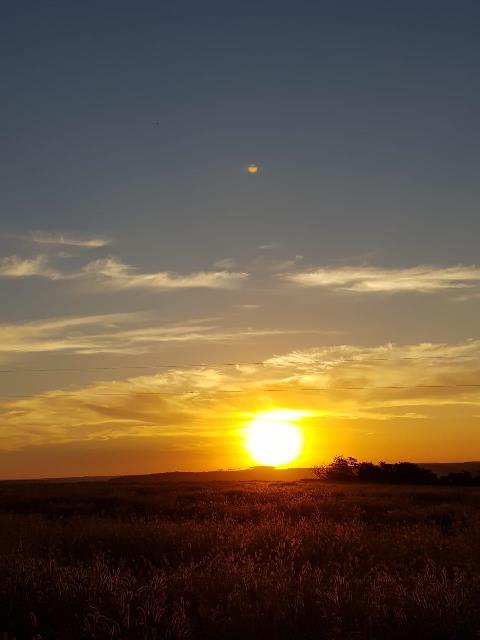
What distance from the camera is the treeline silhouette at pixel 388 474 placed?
46.8 metres

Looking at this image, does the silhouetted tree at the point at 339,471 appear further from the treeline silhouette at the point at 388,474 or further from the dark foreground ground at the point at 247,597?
the dark foreground ground at the point at 247,597

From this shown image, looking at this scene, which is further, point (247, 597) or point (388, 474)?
point (388, 474)

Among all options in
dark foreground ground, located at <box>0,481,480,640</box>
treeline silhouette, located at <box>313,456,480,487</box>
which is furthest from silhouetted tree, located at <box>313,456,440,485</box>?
dark foreground ground, located at <box>0,481,480,640</box>

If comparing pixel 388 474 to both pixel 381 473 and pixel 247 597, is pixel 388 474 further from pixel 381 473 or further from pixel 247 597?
pixel 247 597

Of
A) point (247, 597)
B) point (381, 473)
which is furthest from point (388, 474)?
point (247, 597)

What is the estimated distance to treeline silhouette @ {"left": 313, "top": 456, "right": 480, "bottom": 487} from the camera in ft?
153

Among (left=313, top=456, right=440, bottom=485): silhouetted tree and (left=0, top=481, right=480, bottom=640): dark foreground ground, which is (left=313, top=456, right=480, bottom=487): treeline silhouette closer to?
(left=313, top=456, right=440, bottom=485): silhouetted tree

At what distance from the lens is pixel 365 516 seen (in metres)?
17.9

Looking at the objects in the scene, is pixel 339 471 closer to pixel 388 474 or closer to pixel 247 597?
pixel 388 474

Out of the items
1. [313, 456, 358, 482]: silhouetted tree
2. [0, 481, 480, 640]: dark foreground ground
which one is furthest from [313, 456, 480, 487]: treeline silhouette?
[0, 481, 480, 640]: dark foreground ground

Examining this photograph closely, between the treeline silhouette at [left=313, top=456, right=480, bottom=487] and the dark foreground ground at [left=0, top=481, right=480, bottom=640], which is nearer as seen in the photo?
the dark foreground ground at [left=0, top=481, right=480, bottom=640]

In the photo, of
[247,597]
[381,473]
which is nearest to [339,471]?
[381,473]

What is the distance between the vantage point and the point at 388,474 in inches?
1960

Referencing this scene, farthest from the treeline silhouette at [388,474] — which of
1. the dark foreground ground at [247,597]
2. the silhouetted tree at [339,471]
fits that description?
the dark foreground ground at [247,597]
